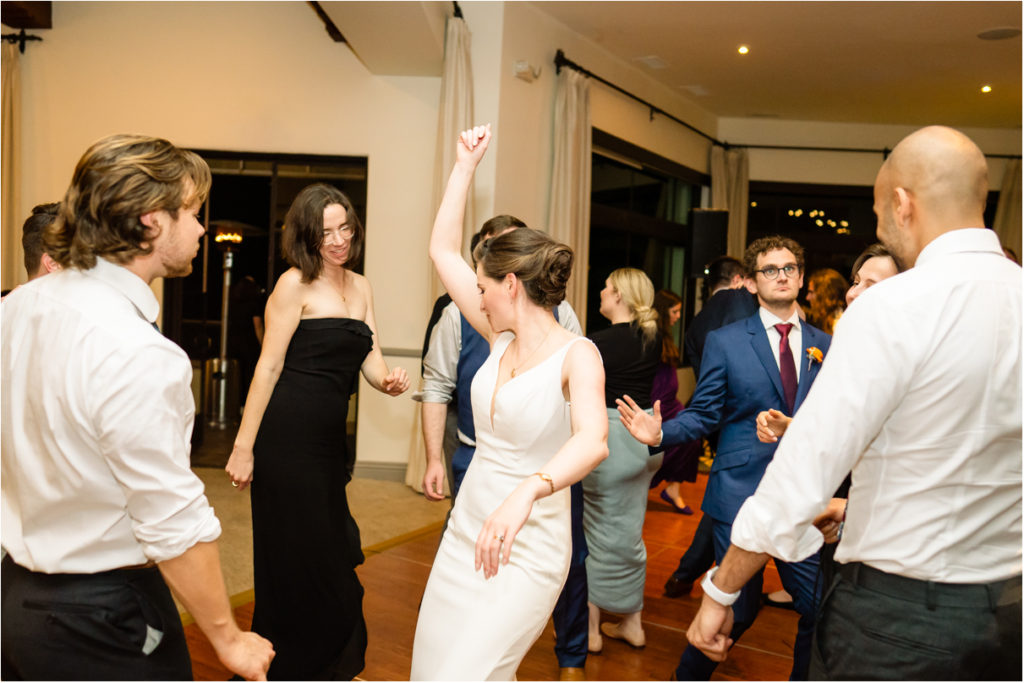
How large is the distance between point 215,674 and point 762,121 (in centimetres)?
908

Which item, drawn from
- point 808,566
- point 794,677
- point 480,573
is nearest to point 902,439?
point 480,573

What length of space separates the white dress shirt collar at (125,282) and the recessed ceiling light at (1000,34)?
6947 mm

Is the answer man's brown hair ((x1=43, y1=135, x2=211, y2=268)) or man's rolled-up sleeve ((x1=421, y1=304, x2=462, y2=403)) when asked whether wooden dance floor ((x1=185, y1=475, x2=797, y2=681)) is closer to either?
man's rolled-up sleeve ((x1=421, y1=304, x2=462, y2=403))

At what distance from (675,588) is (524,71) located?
3775 millimetres

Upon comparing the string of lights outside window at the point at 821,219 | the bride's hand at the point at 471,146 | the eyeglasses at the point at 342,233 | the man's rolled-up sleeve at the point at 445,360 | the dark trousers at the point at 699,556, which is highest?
the string of lights outside window at the point at 821,219

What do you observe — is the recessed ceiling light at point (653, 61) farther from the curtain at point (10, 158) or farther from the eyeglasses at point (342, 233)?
the eyeglasses at point (342, 233)

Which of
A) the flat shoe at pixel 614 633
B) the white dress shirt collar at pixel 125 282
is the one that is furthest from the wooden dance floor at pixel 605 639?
the white dress shirt collar at pixel 125 282

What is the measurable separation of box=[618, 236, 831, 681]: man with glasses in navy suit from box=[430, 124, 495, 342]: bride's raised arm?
78cm

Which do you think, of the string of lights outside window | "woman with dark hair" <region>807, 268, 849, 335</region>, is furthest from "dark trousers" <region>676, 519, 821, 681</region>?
the string of lights outside window

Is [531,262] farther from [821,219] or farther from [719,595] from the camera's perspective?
[821,219]

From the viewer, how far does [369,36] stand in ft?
17.7

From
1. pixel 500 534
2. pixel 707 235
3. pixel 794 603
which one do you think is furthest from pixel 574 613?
pixel 707 235

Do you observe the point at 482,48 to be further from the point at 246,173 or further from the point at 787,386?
the point at 787,386

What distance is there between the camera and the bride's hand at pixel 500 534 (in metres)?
1.62
